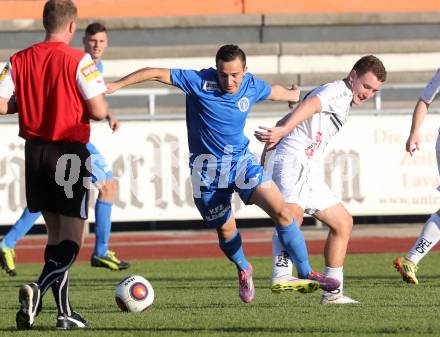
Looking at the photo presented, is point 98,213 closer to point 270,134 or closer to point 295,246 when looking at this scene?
point 295,246

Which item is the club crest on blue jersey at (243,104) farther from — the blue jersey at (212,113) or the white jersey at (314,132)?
the white jersey at (314,132)

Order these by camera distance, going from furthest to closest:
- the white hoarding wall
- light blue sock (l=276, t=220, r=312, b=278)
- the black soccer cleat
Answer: the white hoarding wall < light blue sock (l=276, t=220, r=312, b=278) < the black soccer cleat

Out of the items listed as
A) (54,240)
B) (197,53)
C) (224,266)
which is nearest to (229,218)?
(54,240)

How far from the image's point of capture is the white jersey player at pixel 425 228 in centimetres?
1012

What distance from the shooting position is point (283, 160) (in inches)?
360

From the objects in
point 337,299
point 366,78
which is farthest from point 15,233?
point 366,78

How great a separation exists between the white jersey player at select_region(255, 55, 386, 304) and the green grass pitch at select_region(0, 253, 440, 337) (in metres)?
0.36

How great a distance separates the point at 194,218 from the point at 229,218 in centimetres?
765

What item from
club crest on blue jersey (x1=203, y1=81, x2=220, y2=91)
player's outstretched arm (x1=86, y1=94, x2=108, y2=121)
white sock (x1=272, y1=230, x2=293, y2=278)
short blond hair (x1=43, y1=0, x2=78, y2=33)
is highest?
short blond hair (x1=43, y1=0, x2=78, y2=33)

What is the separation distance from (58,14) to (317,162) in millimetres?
2845

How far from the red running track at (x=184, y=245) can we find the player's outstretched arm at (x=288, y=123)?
6.37m

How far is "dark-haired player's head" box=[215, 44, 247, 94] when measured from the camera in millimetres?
8625

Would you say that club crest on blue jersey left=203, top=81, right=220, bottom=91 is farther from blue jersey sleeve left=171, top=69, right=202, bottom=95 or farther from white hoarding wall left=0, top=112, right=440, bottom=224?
white hoarding wall left=0, top=112, right=440, bottom=224

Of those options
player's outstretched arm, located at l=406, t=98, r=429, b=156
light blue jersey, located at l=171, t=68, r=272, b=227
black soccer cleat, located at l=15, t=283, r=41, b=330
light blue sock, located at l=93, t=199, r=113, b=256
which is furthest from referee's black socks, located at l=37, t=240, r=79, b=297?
light blue sock, located at l=93, t=199, r=113, b=256
